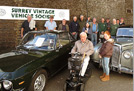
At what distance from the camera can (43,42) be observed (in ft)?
13.6

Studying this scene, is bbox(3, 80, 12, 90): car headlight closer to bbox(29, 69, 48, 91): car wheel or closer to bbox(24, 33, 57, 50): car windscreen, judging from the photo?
bbox(29, 69, 48, 91): car wheel

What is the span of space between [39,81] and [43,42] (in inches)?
50.1

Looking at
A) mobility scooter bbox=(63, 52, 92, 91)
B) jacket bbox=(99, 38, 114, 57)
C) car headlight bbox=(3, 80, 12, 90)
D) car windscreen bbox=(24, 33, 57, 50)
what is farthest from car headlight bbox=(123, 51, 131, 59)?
car headlight bbox=(3, 80, 12, 90)

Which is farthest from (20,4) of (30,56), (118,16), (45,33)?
(118,16)

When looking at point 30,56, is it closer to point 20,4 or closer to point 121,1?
point 20,4

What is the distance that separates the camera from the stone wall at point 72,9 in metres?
8.58

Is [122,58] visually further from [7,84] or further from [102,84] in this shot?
[7,84]

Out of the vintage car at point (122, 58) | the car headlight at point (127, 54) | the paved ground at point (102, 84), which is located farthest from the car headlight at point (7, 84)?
the car headlight at point (127, 54)

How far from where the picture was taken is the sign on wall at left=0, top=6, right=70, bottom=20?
831cm

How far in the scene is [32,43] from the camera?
4.21 m

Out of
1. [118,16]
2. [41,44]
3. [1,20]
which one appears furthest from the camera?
[118,16]

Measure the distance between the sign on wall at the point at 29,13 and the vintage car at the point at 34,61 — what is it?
454 centimetres

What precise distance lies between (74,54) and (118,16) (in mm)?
9306

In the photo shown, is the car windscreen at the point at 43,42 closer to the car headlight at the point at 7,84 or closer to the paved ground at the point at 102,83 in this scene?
the paved ground at the point at 102,83
